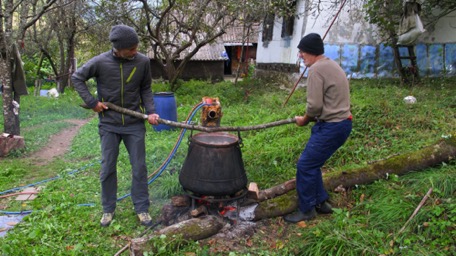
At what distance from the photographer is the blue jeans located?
12.3 ft

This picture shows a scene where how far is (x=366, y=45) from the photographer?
1063 cm

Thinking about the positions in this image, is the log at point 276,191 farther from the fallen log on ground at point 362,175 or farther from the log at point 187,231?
the log at point 187,231

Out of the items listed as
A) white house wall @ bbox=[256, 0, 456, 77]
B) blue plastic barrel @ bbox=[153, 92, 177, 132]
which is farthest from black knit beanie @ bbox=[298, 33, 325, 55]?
white house wall @ bbox=[256, 0, 456, 77]

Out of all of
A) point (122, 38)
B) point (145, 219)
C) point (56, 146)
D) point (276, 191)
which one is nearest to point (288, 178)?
point (276, 191)

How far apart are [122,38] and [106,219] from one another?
1.93m

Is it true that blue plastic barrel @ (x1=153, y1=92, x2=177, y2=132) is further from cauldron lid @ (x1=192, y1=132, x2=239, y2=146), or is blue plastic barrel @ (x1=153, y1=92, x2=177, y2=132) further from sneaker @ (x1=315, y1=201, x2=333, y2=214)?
sneaker @ (x1=315, y1=201, x2=333, y2=214)

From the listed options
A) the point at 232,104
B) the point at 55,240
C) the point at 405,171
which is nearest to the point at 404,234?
the point at 405,171

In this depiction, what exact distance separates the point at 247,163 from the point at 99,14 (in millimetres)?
9836

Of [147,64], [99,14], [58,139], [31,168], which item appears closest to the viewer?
[147,64]

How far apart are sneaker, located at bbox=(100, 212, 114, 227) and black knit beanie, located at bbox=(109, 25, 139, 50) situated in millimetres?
1791

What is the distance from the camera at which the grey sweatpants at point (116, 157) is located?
3.95 m

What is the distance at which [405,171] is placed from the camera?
14.3 ft

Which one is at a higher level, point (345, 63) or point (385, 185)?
point (345, 63)

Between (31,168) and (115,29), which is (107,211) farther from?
(31,168)
